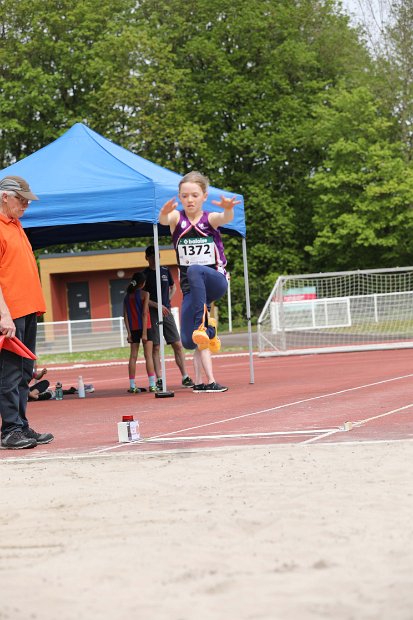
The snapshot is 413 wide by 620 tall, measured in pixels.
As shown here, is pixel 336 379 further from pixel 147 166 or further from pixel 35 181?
pixel 35 181

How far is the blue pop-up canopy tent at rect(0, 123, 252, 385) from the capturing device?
11.9 meters

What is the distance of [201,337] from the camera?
1091 centimetres

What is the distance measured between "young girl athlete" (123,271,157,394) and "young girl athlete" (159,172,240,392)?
172 centimetres

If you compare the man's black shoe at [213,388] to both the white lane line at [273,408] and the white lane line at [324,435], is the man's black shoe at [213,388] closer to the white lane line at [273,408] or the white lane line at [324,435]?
the white lane line at [273,408]

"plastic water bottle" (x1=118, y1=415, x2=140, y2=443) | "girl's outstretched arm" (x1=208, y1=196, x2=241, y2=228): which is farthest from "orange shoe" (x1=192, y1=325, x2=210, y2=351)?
"plastic water bottle" (x1=118, y1=415, x2=140, y2=443)

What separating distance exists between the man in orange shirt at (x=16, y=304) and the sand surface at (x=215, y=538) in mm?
1421

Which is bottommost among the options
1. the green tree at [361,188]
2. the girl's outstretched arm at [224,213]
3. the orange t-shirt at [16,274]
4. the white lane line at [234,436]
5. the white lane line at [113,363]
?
the white lane line at [113,363]

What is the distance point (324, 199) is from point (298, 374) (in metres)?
33.7

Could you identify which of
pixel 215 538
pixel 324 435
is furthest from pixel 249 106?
pixel 215 538

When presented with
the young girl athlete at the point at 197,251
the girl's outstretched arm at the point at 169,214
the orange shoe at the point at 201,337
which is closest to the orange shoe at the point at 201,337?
the orange shoe at the point at 201,337

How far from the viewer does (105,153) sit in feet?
42.4

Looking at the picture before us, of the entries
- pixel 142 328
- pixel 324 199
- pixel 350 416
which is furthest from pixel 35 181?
pixel 324 199

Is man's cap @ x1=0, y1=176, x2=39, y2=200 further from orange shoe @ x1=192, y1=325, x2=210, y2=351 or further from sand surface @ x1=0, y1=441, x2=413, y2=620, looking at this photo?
orange shoe @ x1=192, y1=325, x2=210, y2=351

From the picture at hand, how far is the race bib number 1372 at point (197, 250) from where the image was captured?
1151cm
